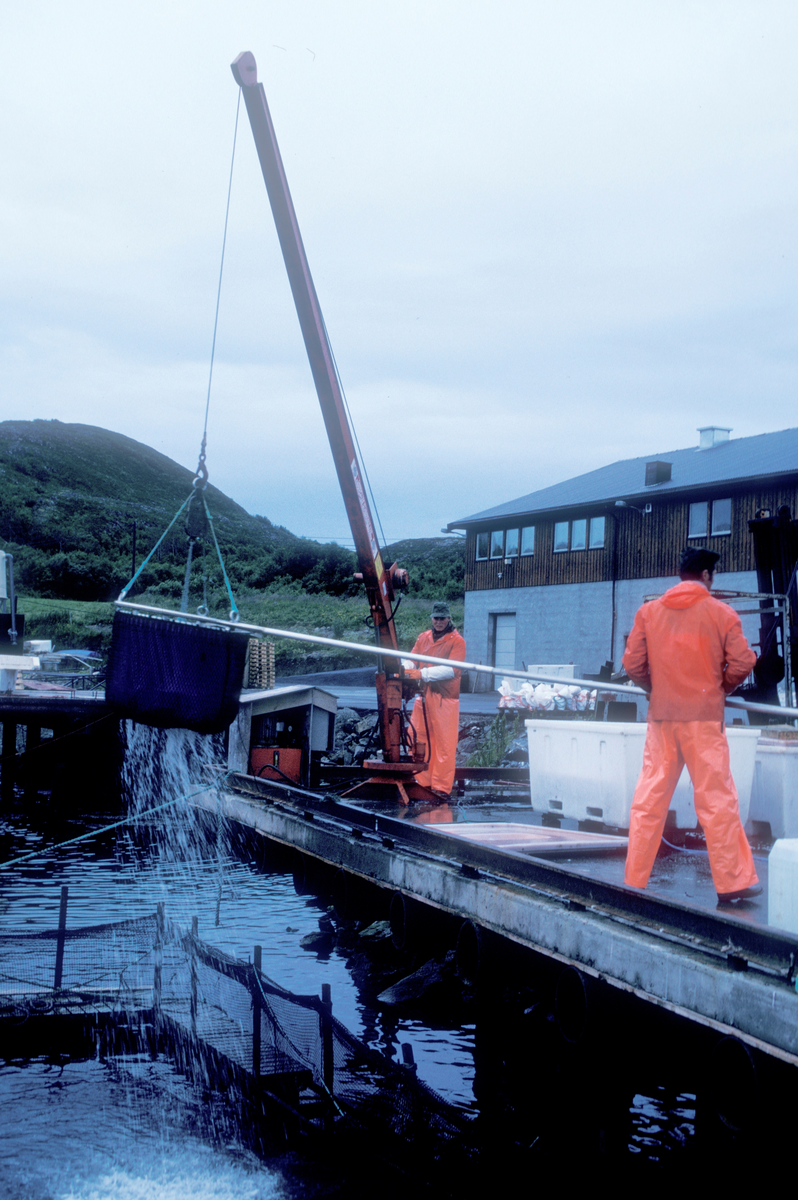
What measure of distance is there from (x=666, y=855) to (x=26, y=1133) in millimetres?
4768

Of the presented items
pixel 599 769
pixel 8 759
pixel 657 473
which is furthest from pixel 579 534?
pixel 599 769

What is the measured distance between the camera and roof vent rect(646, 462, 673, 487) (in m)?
34.7

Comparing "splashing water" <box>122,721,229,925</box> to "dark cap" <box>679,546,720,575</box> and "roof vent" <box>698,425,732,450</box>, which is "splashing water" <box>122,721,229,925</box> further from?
"roof vent" <box>698,425,732,450</box>

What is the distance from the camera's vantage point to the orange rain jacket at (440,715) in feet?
34.6

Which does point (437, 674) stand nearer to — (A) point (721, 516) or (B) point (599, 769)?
(B) point (599, 769)

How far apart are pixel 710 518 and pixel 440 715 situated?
23.8 meters

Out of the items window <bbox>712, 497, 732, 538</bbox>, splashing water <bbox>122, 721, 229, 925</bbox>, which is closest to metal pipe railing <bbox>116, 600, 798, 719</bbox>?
splashing water <bbox>122, 721, 229, 925</bbox>

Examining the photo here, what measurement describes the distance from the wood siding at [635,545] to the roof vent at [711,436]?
4.86 metres

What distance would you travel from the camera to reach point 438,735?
10867 millimetres

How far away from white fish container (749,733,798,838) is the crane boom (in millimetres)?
3986

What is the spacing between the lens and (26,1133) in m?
5.82

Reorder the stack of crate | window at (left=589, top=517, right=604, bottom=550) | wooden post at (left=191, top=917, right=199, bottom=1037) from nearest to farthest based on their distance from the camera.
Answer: wooden post at (left=191, top=917, right=199, bottom=1037) → the stack of crate → window at (left=589, top=517, right=604, bottom=550)

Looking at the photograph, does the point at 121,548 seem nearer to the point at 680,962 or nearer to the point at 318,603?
the point at 318,603

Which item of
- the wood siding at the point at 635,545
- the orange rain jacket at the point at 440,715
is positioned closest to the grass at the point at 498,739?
the orange rain jacket at the point at 440,715
